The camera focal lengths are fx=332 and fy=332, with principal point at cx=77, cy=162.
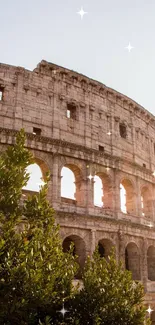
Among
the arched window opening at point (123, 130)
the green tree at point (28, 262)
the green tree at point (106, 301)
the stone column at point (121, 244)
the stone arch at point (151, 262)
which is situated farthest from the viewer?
the arched window opening at point (123, 130)

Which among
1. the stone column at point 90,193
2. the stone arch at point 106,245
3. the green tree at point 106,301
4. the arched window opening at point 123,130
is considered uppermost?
the arched window opening at point 123,130

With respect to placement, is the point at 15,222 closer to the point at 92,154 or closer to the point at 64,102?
the point at 92,154

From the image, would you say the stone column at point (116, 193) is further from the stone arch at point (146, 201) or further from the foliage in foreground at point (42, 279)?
the foliage in foreground at point (42, 279)

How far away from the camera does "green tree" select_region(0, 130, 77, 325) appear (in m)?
7.91

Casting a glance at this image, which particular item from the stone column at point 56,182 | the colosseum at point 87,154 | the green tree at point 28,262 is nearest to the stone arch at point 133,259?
the colosseum at point 87,154

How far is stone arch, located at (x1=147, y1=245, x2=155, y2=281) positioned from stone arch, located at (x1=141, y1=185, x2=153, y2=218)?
217cm

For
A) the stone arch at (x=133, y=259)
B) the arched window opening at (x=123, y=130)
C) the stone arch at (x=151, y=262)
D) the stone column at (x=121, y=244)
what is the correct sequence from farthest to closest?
the arched window opening at (x=123, y=130) < the stone arch at (x=151, y=262) < the stone arch at (x=133, y=259) < the stone column at (x=121, y=244)

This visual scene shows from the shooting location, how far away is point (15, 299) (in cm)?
784

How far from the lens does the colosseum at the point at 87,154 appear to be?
1706 centimetres

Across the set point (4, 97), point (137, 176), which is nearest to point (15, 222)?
point (4, 97)

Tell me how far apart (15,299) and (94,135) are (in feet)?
43.1

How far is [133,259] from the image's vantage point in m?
19.5

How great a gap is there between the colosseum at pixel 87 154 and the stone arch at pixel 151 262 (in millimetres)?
58

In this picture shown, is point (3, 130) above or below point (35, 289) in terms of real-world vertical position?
above
